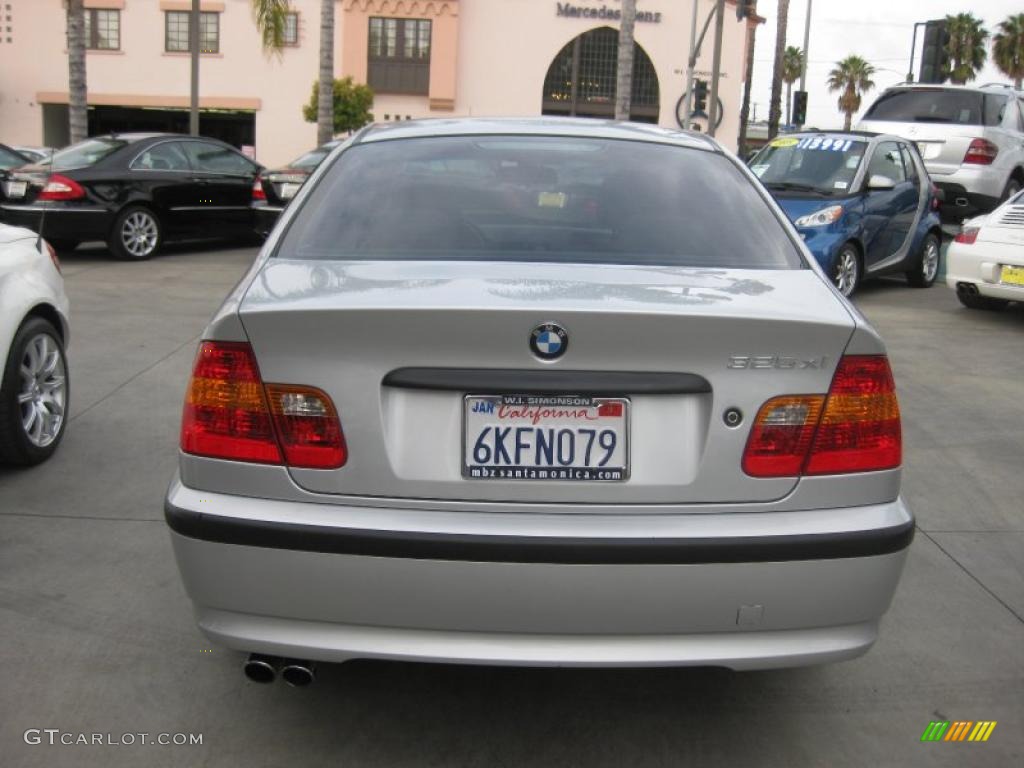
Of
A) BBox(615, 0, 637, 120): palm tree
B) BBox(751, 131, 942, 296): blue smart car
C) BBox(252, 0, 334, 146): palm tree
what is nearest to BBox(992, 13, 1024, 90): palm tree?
BBox(615, 0, 637, 120): palm tree

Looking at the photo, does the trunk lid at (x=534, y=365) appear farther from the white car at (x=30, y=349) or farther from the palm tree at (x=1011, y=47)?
the palm tree at (x=1011, y=47)

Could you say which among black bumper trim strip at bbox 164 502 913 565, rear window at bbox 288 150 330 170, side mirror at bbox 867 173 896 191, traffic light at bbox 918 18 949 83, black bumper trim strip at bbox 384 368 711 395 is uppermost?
traffic light at bbox 918 18 949 83

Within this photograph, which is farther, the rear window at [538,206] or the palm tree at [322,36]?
the palm tree at [322,36]

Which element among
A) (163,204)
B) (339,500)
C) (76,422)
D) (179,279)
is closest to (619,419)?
(339,500)

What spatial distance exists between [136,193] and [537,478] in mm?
11095

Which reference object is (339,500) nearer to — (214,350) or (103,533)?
(214,350)

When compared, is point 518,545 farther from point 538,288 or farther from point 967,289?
A: point 967,289

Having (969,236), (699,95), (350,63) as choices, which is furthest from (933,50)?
(350,63)

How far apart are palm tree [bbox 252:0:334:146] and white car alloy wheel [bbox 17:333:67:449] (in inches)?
788

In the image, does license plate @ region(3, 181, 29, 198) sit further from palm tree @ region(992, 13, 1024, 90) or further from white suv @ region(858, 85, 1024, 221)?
palm tree @ region(992, 13, 1024, 90)

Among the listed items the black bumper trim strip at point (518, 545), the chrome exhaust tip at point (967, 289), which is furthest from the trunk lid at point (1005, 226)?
the black bumper trim strip at point (518, 545)

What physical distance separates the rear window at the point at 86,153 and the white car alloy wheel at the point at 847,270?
789 centimetres

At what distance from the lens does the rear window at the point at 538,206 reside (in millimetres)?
3092

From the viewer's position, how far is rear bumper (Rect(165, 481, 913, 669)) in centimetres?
247
